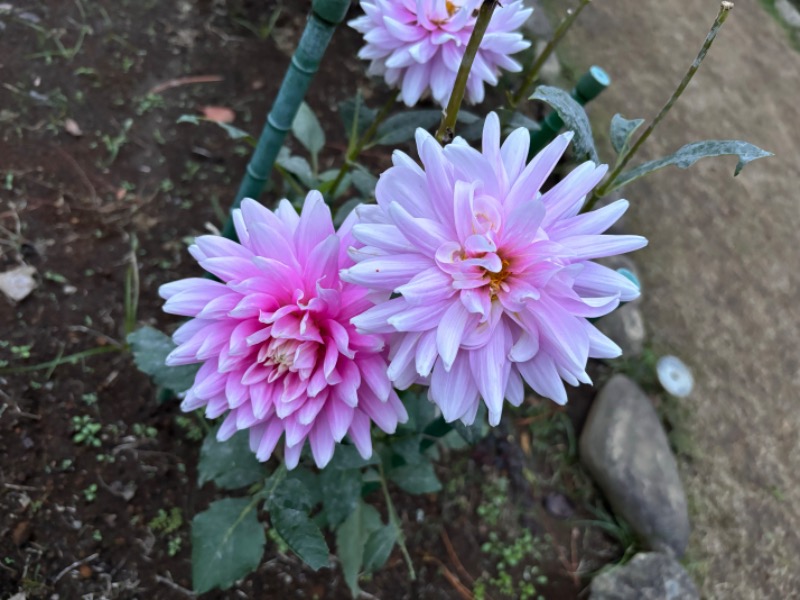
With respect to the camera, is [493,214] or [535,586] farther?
[535,586]

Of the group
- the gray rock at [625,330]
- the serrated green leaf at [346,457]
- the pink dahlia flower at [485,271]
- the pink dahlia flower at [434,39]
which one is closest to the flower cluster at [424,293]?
the pink dahlia flower at [485,271]

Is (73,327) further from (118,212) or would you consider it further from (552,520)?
(552,520)

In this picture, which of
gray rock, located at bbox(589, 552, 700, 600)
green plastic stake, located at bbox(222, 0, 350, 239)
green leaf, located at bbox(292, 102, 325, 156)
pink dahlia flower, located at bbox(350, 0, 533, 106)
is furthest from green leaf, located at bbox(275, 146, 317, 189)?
gray rock, located at bbox(589, 552, 700, 600)

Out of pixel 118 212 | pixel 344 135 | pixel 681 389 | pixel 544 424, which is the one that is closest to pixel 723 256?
pixel 681 389

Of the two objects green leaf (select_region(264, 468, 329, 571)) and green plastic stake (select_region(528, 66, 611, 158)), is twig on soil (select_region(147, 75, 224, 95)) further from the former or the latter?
green leaf (select_region(264, 468, 329, 571))

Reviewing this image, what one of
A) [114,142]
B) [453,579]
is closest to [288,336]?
[453,579]

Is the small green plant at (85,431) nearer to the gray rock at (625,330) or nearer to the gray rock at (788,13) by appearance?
the gray rock at (625,330)
